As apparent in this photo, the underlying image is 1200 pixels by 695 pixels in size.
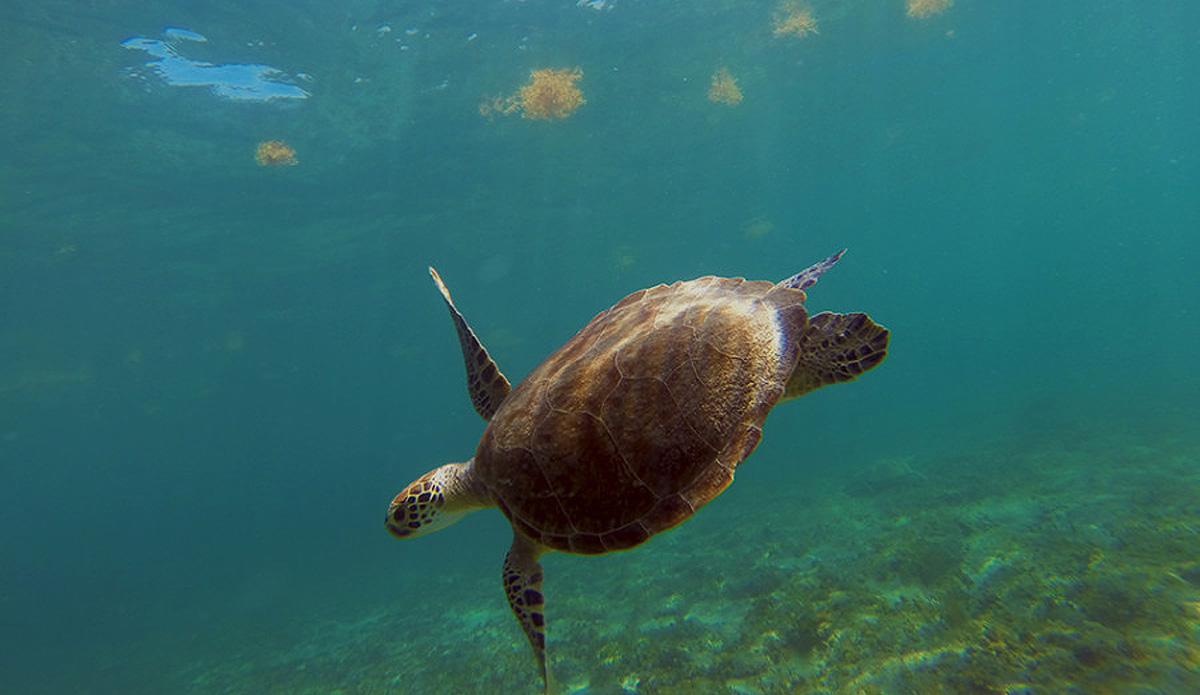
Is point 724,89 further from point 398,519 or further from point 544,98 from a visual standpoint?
point 398,519

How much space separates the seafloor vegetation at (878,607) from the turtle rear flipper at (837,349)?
352 cm

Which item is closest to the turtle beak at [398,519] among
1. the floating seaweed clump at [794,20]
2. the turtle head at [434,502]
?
the turtle head at [434,502]

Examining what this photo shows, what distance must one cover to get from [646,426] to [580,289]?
43242 mm

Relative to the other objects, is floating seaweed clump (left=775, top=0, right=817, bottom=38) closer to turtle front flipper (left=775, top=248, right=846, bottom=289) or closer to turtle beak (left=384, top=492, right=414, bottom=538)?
turtle front flipper (left=775, top=248, right=846, bottom=289)

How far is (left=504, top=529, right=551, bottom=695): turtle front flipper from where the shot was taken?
11.8 feet

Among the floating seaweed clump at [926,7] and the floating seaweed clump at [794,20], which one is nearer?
the floating seaweed clump at [794,20]


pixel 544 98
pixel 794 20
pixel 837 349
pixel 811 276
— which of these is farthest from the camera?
pixel 544 98

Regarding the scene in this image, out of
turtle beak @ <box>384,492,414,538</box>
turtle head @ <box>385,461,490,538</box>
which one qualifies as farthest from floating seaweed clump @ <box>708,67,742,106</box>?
turtle beak @ <box>384,492,414,538</box>

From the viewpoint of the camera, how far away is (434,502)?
4168 millimetres

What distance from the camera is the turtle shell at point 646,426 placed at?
3004mm

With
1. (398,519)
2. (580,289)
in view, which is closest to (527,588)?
(398,519)

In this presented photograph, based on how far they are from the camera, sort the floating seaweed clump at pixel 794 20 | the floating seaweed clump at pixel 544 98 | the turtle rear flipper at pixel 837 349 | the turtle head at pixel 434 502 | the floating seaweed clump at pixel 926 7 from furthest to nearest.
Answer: the floating seaweed clump at pixel 926 7, the floating seaweed clump at pixel 544 98, the floating seaweed clump at pixel 794 20, the turtle head at pixel 434 502, the turtle rear flipper at pixel 837 349

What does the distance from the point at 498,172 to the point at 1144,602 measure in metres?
21.4

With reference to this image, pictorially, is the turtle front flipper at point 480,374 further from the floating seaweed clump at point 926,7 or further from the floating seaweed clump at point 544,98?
the floating seaweed clump at point 926,7
